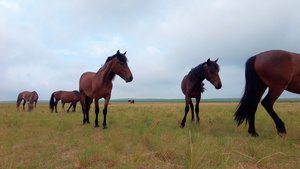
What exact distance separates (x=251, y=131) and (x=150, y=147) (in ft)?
10.2

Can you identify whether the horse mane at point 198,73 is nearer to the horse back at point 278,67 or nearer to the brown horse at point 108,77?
the horse back at point 278,67

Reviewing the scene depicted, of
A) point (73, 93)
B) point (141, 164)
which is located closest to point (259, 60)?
point (141, 164)

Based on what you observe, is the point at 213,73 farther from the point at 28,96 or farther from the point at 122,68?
the point at 28,96

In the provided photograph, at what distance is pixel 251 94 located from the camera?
434cm

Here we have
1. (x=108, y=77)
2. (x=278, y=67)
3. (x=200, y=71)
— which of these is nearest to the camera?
(x=278, y=67)

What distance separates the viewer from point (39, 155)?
296cm

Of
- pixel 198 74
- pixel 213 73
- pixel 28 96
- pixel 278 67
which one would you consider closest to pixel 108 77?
pixel 198 74

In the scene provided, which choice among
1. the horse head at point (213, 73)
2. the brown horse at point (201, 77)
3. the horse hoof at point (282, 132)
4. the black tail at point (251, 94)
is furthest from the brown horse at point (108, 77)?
the horse hoof at point (282, 132)

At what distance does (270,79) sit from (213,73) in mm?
1634

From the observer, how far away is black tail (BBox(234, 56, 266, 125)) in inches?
170

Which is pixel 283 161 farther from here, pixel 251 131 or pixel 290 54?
pixel 290 54

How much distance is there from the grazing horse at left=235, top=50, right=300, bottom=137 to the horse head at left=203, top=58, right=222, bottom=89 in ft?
3.05

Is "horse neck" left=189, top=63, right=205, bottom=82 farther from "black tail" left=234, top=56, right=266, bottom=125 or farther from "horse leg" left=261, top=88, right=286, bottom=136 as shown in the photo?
"horse leg" left=261, top=88, right=286, bottom=136

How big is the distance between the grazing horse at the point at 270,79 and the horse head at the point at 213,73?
931mm
